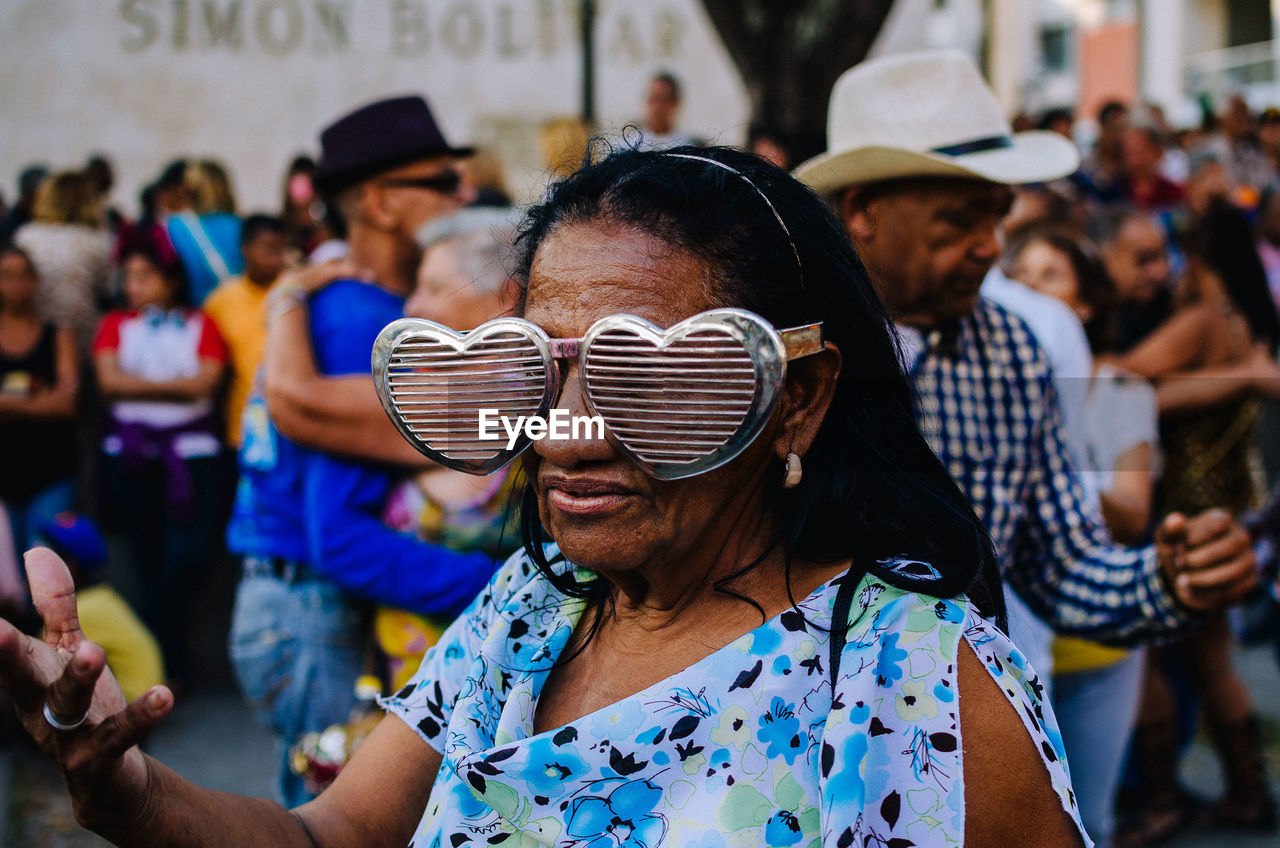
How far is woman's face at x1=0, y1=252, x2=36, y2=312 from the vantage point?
5.84m

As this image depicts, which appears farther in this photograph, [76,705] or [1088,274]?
[1088,274]

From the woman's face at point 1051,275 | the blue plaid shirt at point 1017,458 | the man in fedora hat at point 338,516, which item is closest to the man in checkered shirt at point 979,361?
the blue plaid shirt at point 1017,458

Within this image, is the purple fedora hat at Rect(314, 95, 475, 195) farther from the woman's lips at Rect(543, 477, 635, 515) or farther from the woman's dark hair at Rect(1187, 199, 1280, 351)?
the woman's dark hair at Rect(1187, 199, 1280, 351)

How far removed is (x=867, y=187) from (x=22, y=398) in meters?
4.62

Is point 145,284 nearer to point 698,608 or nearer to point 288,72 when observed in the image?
point 698,608

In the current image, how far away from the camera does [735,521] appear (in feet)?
5.21

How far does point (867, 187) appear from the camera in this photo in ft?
9.05

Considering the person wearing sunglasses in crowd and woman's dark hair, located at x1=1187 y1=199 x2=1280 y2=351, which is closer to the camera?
the person wearing sunglasses in crowd

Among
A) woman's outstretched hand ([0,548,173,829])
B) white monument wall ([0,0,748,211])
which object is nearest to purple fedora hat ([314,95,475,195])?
woman's outstretched hand ([0,548,173,829])

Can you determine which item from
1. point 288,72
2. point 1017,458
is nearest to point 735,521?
point 1017,458

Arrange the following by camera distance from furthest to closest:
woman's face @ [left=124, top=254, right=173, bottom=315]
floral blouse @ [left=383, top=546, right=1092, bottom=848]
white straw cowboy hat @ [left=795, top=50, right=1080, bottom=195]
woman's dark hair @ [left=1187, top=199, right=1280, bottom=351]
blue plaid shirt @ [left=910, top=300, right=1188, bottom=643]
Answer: woman's face @ [left=124, top=254, right=173, bottom=315] → woman's dark hair @ [left=1187, top=199, right=1280, bottom=351] → white straw cowboy hat @ [left=795, top=50, right=1080, bottom=195] → blue plaid shirt @ [left=910, top=300, right=1188, bottom=643] → floral blouse @ [left=383, top=546, right=1092, bottom=848]

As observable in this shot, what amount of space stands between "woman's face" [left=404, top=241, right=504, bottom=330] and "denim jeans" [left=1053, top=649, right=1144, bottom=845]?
1.93 meters

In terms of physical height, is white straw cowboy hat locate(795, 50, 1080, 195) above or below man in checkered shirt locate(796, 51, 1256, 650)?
above

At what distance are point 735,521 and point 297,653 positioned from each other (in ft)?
6.64
